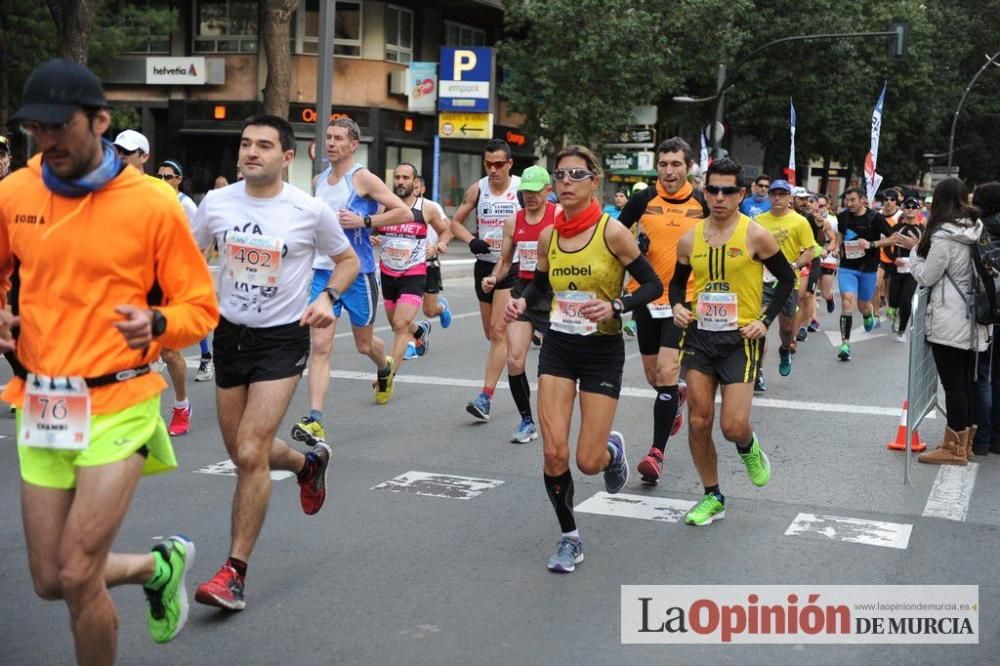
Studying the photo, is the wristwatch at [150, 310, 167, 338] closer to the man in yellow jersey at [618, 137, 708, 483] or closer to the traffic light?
the man in yellow jersey at [618, 137, 708, 483]

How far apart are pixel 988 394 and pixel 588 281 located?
428 cm

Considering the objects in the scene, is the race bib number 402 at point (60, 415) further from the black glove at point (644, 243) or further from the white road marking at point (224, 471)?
the black glove at point (644, 243)

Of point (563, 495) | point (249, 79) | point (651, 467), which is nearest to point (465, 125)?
point (249, 79)

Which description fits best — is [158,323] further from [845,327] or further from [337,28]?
[337,28]

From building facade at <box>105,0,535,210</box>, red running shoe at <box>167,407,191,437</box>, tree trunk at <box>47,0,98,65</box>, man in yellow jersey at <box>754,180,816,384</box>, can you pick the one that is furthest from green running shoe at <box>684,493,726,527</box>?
building facade at <box>105,0,535,210</box>

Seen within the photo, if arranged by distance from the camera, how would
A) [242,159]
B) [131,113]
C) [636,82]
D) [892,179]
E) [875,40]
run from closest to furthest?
1. [242,159]
2. [131,113]
3. [636,82]
4. [875,40]
5. [892,179]

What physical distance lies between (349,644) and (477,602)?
72cm

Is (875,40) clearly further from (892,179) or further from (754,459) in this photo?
(754,459)

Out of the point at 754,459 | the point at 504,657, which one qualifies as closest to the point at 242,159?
the point at 504,657

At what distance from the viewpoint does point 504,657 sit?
4562 millimetres

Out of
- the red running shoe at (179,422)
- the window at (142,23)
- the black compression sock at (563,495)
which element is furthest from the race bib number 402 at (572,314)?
the window at (142,23)

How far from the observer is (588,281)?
6.02 m

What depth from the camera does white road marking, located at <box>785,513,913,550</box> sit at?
253 inches

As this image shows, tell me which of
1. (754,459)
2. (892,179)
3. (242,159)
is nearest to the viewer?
(242,159)
